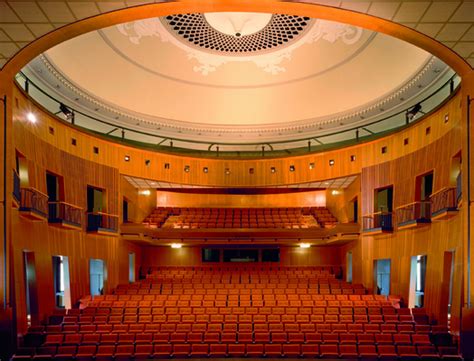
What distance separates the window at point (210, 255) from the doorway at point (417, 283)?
8.17 m

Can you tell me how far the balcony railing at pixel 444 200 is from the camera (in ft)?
30.6

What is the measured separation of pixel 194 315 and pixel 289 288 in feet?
13.5

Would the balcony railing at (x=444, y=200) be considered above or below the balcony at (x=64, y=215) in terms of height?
above

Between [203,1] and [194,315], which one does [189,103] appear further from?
[203,1]

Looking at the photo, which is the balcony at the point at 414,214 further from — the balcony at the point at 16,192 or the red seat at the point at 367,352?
the balcony at the point at 16,192

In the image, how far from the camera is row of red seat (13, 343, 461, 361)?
8125mm

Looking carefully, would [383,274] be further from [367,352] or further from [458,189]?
[367,352]

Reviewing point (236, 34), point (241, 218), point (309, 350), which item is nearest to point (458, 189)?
point (309, 350)

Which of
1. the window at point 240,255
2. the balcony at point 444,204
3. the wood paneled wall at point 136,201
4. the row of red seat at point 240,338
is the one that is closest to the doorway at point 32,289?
the row of red seat at point 240,338

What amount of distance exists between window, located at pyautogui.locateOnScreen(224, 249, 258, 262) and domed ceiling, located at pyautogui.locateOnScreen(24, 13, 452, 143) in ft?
17.9

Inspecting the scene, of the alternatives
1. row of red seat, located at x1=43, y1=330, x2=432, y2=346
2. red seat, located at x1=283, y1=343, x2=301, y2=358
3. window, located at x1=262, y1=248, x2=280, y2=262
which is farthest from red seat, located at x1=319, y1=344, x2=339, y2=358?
window, located at x1=262, y1=248, x2=280, y2=262

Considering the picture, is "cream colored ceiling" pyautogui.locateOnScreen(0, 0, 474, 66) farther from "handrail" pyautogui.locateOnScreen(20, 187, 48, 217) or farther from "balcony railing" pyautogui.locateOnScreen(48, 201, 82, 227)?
"balcony railing" pyautogui.locateOnScreen(48, 201, 82, 227)

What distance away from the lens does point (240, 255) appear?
17.9m

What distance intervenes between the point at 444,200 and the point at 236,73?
8.07 m
